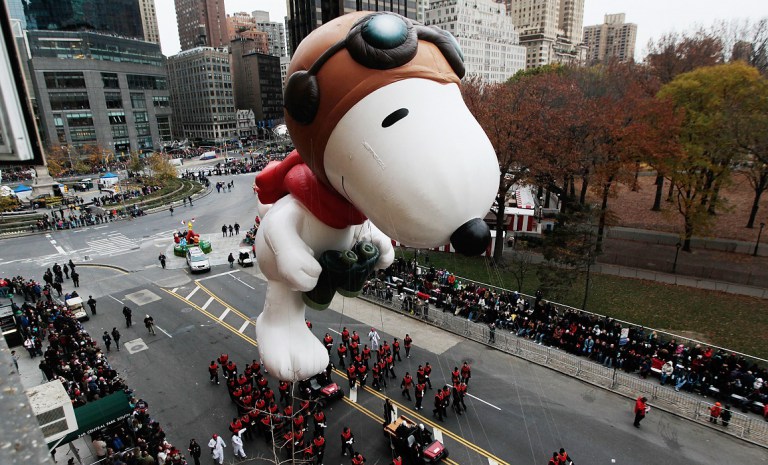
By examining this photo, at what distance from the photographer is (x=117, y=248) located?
33.8 m

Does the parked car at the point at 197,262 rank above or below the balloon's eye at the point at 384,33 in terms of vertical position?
below

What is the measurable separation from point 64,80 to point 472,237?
286ft

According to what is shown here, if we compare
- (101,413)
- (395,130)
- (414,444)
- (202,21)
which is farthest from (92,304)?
(202,21)

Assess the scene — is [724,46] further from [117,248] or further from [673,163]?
[117,248]

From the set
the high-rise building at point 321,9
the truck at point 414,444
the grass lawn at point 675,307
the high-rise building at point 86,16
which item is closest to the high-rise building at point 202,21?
the high-rise building at point 86,16

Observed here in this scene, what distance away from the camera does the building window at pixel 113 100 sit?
3051 inches

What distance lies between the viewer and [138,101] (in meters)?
83.5

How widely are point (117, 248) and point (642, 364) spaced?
3393cm

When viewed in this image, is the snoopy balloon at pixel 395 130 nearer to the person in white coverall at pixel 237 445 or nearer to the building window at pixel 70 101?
the person in white coverall at pixel 237 445

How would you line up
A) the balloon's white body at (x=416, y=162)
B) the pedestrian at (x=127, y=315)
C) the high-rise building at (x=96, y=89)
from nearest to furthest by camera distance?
the balloon's white body at (x=416, y=162)
the pedestrian at (x=127, y=315)
the high-rise building at (x=96, y=89)

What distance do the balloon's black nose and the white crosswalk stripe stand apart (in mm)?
32935

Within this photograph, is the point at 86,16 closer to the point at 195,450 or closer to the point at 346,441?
the point at 195,450

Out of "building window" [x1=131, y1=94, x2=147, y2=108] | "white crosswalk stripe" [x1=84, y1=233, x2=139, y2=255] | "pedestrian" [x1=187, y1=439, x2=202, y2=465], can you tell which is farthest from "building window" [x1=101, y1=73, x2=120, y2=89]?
"pedestrian" [x1=187, y1=439, x2=202, y2=465]

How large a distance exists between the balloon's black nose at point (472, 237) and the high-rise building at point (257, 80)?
429ft
